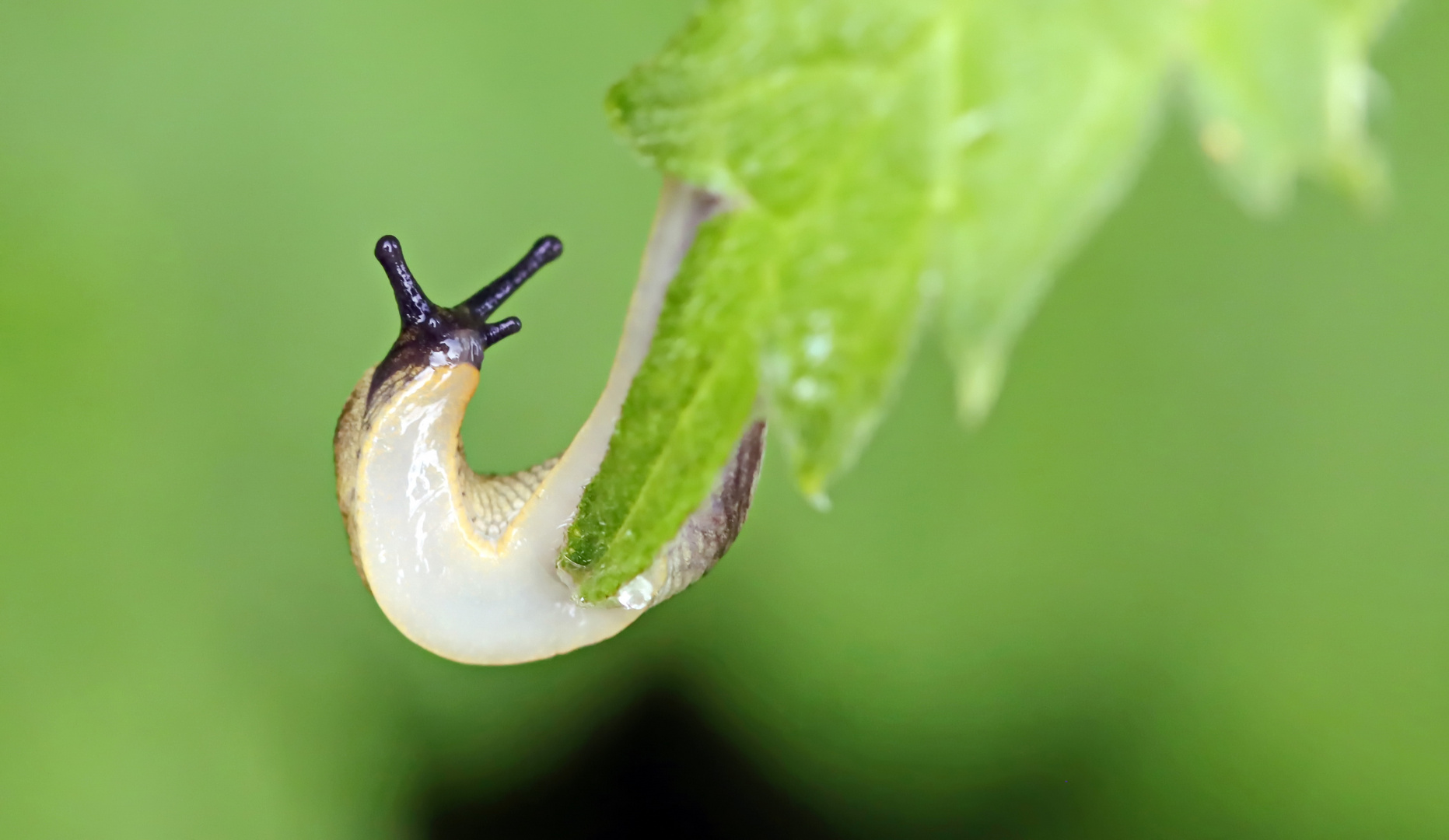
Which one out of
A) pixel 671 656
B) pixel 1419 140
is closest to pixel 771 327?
pixel 1419 140

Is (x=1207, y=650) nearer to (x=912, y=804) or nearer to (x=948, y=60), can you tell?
(x=912, y=804)

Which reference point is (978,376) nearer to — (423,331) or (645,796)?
(423,331)

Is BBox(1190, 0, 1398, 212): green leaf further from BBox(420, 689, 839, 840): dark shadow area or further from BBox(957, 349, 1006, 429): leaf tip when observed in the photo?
BBox(420, 689, 839, 840): dark shadow area

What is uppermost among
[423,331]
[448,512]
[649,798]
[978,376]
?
[423,331]

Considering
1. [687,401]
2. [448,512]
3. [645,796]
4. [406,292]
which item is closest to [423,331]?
[406,292]

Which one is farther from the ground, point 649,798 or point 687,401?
point 687,401

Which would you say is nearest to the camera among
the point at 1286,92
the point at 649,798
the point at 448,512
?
the point at 1286,92
